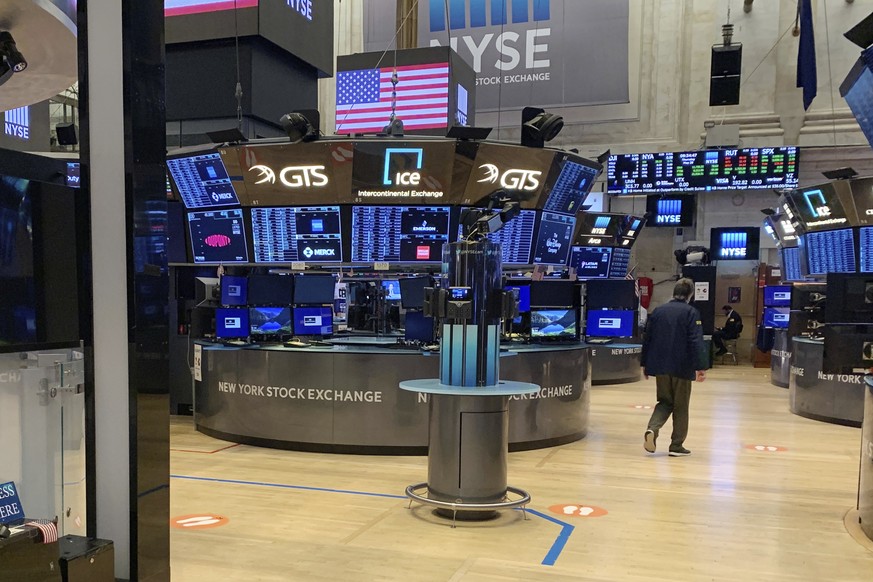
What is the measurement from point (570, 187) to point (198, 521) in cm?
539

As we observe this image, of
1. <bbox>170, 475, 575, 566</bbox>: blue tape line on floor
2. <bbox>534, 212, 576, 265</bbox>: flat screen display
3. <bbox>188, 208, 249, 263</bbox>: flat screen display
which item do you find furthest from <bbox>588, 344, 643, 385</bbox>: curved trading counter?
<bbox>170, 475, 575, 566</bbox>: blue tape line on floor

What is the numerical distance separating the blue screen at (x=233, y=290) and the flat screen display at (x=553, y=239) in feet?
10.6

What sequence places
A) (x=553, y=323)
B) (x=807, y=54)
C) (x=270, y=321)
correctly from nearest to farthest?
(x=270, y=321), (x=553, y=323), (x=807, y=54)

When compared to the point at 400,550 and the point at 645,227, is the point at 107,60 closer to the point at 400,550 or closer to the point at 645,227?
the point at 400,550

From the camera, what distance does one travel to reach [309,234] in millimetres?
7992

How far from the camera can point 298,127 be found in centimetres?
750

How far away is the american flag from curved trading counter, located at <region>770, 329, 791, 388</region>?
22.9ft

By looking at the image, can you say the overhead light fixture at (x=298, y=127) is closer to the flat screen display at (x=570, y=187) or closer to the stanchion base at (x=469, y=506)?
the flat screen display at (x=570, y=187)

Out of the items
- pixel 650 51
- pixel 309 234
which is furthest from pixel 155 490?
pixel 650 51

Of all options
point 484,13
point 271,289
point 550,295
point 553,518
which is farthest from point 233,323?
point 484,13

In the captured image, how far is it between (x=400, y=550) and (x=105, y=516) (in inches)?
91.2

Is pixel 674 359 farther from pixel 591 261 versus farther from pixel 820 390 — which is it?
pixel 591 261

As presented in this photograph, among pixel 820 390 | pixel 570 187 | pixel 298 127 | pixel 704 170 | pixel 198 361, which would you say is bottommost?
pixel 820 390

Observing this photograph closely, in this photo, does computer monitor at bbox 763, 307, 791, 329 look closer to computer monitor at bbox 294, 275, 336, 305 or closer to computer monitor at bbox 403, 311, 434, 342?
computer monitor at bbox 403, 311, 434, 342
